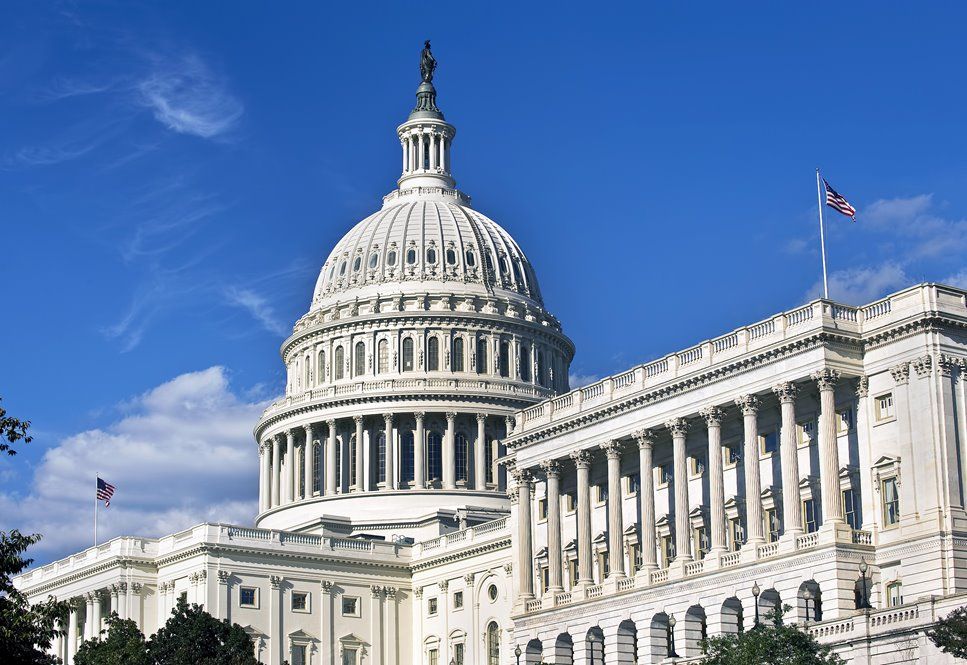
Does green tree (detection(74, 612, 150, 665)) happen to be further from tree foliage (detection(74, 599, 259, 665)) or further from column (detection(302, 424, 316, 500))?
column (detection(302, 424, 316, 500))

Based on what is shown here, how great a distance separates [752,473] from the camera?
4067 inches

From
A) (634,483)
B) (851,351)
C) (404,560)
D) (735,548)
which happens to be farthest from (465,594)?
(851,351)

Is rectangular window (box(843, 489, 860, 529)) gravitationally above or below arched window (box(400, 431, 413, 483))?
below

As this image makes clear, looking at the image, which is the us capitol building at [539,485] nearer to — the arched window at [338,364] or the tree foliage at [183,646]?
the arched window at [338,364]

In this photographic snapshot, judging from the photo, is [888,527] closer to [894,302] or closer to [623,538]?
[894,302]

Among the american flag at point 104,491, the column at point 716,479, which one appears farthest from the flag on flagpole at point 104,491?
the column at point 716,479

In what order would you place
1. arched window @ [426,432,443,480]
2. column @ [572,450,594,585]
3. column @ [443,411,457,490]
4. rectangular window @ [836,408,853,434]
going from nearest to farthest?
1. rectangular window @ [836,408,853,434]
2. column @ [572,450,594,585]
3. column @ [443,411,457,490]
4. arched window @ [426,432,443,480]

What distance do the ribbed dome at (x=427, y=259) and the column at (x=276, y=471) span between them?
13.8 m

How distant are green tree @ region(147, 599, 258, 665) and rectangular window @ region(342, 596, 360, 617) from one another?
106ft

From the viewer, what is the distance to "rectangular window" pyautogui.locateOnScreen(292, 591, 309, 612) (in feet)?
472

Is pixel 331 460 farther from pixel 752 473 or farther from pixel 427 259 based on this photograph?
pixel 752 473

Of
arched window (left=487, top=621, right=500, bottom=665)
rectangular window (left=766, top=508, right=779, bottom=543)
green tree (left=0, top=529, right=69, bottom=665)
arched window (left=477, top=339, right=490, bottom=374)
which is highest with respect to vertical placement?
arched window (left=477, top=339, right=490, bottom=374)

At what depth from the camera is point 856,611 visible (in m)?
92.3

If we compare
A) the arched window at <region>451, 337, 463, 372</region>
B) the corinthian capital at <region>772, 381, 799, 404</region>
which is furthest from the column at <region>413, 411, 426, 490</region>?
the corinthian capital at <region>772, 381, 799, 404</region>
